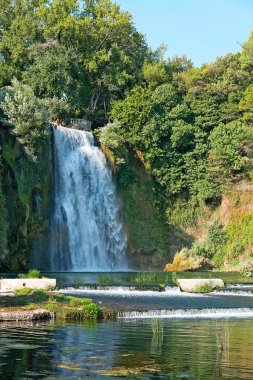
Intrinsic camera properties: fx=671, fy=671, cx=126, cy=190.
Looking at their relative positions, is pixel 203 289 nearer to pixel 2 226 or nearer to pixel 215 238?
pixel 2 226

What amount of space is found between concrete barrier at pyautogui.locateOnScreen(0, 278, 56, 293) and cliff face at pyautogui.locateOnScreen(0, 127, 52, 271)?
1305 centimetres

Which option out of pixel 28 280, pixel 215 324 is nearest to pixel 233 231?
pixel 28 280

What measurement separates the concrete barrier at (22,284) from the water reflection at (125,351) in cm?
831

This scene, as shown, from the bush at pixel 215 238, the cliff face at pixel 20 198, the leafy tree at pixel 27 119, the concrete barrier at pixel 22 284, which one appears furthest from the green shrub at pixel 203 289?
the bush at pixel 215 238

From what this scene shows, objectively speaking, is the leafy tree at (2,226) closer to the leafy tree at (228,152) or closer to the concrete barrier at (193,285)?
the concrete barrier at (193,285)

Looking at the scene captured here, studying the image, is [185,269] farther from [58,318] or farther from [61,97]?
[58,318]

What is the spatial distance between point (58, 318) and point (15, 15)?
5333 centimetres

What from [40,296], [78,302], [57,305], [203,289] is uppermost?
[203,289]

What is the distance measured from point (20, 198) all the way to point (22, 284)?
16898 mm

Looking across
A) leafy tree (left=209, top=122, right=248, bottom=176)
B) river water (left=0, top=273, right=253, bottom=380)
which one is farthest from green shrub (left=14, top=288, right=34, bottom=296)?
leafy tree (left=209, top=122, right=248, bottom=176)

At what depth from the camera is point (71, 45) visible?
71.1 metres

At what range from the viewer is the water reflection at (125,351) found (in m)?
16.0

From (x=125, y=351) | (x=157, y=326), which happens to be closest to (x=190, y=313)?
(x=157, y=326)

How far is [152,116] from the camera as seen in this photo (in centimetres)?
6488
